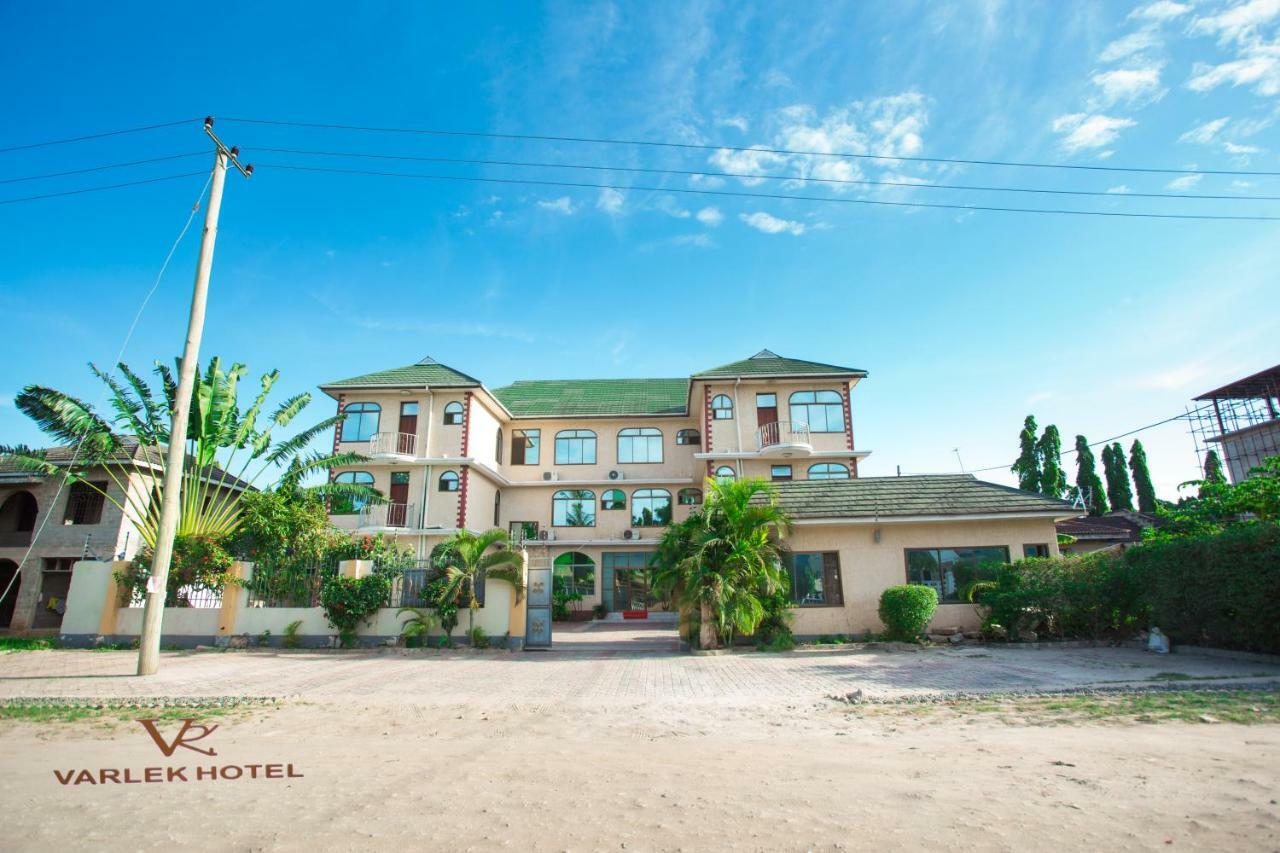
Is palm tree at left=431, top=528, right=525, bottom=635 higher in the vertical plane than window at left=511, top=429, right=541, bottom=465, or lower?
lower

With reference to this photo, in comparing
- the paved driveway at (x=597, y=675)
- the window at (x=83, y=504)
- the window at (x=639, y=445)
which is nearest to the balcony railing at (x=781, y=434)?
the window at (x=639, y=445)

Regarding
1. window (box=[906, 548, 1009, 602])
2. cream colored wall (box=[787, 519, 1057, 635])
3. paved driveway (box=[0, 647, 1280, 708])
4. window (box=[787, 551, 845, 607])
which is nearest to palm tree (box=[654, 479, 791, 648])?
paved driveway (box=[0, 647, 1280, 708])

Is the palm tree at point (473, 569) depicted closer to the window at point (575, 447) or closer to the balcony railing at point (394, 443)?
the balcony railing at point (394, 443)

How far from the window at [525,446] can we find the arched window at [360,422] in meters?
6.51

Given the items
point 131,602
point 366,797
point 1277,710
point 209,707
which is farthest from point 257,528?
point 1277,710

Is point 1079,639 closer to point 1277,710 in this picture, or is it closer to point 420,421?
point 1277,710

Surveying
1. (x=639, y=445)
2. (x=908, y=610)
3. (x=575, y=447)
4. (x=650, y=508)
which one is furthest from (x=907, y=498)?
(x=575, y=447)

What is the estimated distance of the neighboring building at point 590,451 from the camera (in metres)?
26.9

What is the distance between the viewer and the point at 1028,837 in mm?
3639

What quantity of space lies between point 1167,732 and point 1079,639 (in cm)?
951

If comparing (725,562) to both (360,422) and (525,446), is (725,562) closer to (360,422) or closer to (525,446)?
(525,446)

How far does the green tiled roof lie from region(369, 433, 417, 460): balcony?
16.9 metres

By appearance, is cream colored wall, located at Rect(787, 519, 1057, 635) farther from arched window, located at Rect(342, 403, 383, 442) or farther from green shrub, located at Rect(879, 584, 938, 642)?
arched window, located at Rect(342, 403, 383, 442)

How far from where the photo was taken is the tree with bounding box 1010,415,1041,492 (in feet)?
117
